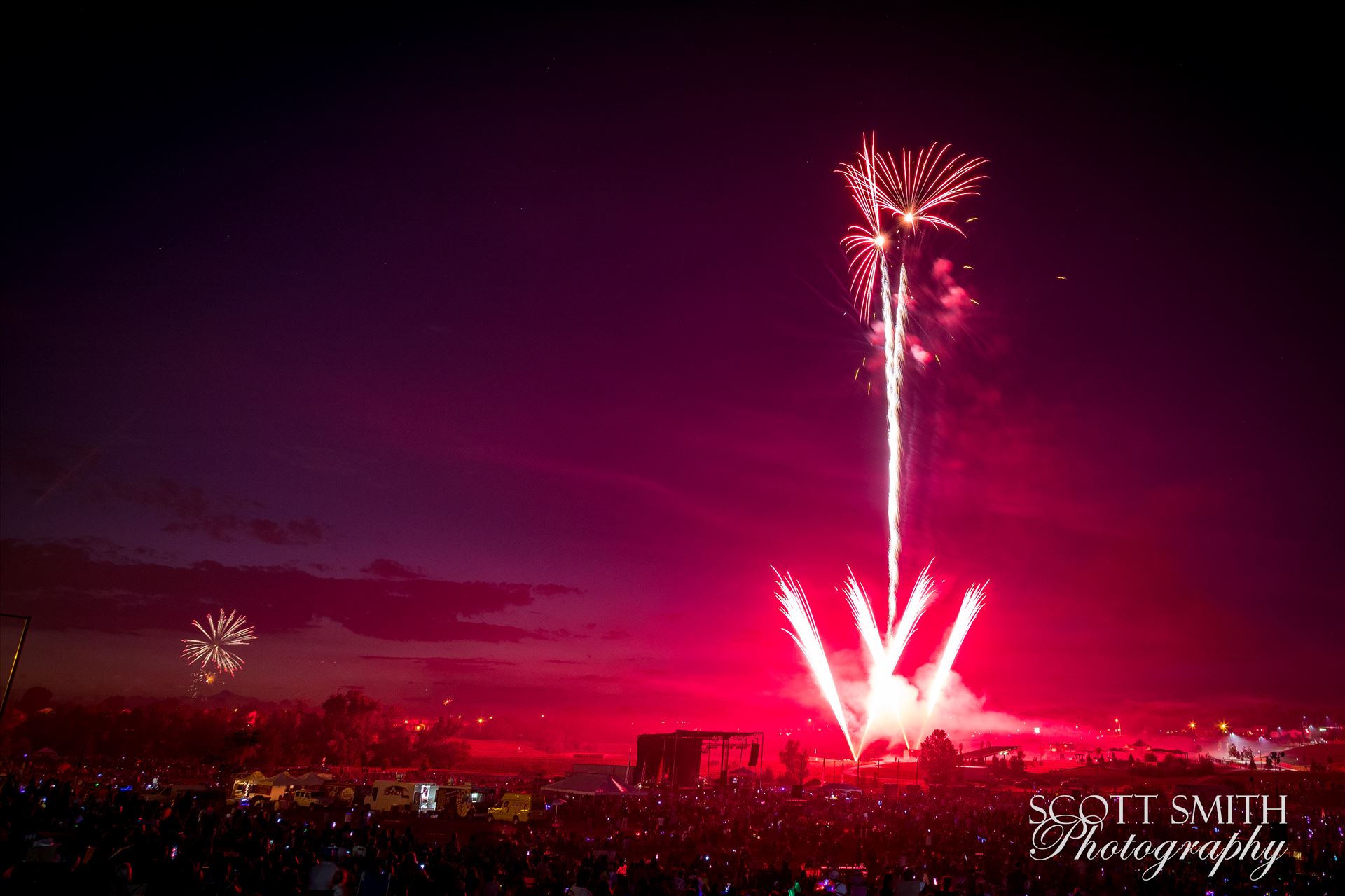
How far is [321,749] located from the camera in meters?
74.1

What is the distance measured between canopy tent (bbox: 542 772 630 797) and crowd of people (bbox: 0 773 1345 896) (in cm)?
71

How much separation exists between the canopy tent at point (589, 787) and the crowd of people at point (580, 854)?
0.71 m

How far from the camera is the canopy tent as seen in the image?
106 feet

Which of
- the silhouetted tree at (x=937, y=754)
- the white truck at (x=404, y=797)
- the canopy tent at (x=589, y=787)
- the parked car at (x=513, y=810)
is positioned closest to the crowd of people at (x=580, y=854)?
the canopy tent at (x=589, y=787)

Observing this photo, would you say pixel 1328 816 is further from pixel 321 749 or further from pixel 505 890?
pixel 321 749

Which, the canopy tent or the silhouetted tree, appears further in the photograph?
the silhouetted tree

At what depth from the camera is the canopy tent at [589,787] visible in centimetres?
3225

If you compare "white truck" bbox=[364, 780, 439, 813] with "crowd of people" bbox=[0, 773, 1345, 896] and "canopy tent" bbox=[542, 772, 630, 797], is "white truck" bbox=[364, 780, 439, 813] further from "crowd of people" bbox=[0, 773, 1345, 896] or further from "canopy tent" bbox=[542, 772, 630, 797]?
"canopy tent" bbox=[542, 772, 630, 797]

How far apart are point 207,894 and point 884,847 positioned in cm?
2060

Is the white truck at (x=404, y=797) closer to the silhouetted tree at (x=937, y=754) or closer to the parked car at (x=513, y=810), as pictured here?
the parked car at (x=513, y=810)

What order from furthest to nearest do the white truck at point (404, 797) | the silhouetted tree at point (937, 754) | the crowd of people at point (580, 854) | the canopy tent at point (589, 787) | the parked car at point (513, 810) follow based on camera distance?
the silhouetted tree at point (937, 754) < the white truck at point (404, 797) < the canopy tent at point (589, 787) < the parked car at point (513, 810) < the crowd of people at point (580, 854)

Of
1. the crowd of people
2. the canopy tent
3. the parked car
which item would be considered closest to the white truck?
the crowd of people

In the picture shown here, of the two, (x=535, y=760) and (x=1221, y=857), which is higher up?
(x=1221, y=857)

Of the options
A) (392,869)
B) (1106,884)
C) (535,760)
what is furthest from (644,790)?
(535,760)
